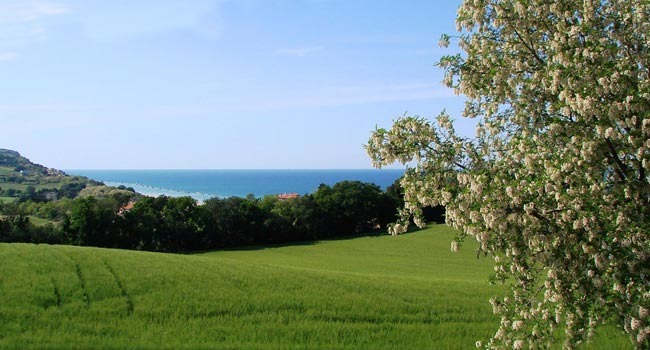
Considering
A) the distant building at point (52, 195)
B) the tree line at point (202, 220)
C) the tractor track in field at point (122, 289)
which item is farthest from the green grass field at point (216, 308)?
the distant building at point (52, 195)

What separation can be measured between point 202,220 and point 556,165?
220ft

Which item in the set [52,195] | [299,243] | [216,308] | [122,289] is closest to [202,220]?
[299,243]

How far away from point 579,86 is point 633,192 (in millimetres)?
1738

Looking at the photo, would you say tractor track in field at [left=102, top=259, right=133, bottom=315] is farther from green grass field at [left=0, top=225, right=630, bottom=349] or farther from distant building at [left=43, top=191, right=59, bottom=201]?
distant building at [left=43, top=191, right=59, bottom=201]

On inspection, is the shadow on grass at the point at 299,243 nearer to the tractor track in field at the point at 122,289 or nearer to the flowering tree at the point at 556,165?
the tractor track in field at the point at 122,289

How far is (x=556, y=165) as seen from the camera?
7660 millimetres

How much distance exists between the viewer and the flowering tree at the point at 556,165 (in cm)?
761

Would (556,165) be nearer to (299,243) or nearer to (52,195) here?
(299,243)

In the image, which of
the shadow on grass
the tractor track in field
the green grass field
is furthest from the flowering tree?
the shadow on grass

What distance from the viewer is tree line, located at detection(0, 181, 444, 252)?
63625 millimetres

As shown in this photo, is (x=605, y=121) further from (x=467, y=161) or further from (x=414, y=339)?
(x=414, y=339)

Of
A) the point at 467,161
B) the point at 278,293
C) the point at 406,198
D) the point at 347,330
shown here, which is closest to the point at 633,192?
the point at 467,161

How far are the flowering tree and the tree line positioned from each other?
49140 mm

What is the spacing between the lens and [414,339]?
15109 millimetres
